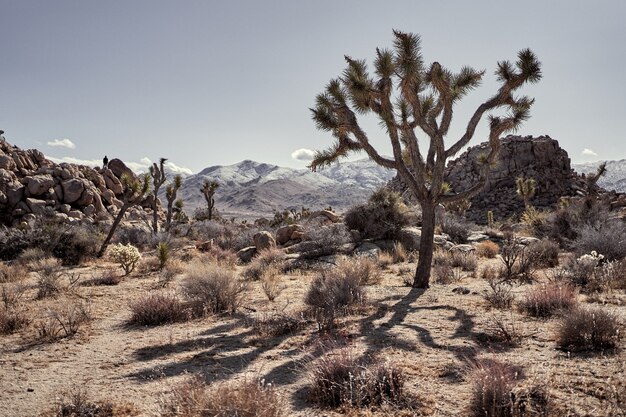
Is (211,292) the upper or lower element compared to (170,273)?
lower

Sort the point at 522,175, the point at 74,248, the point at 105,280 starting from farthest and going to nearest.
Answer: the point at 522,175, the point at 74,248, the point at 105,280

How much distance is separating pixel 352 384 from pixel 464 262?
9.27m

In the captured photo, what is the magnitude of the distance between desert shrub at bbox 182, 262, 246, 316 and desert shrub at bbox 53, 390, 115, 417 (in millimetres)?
3627

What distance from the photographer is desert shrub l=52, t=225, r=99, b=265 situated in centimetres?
1470

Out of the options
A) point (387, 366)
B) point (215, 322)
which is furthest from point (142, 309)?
point (387, 366)

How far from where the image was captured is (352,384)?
3842 millimetres

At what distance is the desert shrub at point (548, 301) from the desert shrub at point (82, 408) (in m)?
6.05

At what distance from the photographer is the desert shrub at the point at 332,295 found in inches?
283

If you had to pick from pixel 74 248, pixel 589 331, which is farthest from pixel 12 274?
pixel 589 331

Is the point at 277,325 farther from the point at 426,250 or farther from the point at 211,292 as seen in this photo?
the point at 426,250

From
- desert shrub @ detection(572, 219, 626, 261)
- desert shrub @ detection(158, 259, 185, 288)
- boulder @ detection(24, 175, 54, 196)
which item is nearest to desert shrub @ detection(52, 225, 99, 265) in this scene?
desert shrub @ detection(158, 259, 185, 288)

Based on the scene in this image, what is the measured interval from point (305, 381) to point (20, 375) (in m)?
3.35

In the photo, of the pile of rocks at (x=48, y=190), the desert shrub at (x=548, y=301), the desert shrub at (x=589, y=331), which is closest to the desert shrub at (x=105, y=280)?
the desert shrub at (x=548, y=301)

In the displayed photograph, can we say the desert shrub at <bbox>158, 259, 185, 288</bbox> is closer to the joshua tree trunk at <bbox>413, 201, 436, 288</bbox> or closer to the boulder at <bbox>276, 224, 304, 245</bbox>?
the boulder at <bbox>276, 224, 304, 245</bbox>
